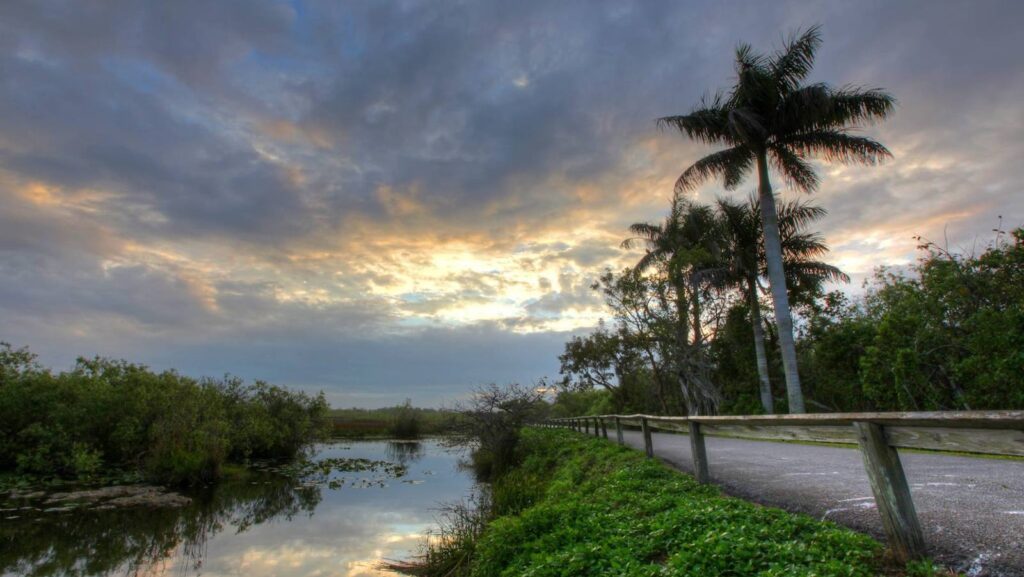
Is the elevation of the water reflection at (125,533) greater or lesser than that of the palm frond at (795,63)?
lesser

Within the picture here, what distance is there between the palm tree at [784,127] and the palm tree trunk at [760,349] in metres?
5.85

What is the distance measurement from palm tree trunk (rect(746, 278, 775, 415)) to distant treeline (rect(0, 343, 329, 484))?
74.9 feet

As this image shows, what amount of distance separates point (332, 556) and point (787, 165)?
18398mm

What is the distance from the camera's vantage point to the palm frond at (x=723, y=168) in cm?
1894

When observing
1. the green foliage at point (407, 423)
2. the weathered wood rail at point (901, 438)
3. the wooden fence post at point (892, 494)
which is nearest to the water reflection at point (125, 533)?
the weathered wood rail at point (901, 438)

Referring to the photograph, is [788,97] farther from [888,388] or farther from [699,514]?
[699,514]

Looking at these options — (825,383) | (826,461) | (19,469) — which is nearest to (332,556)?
(826,461)

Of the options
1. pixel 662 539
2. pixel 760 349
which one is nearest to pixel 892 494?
pixel 662 539

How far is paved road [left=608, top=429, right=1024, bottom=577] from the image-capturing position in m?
3.46

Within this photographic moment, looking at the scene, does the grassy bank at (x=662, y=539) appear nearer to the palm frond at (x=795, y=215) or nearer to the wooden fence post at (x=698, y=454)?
the wooden fence post at (x=698, y=454)

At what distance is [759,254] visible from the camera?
84.8 feet

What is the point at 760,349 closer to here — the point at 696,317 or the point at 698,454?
the point at 696,317

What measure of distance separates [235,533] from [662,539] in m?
11.9

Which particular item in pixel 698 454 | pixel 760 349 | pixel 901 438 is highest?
pixel 760 349
